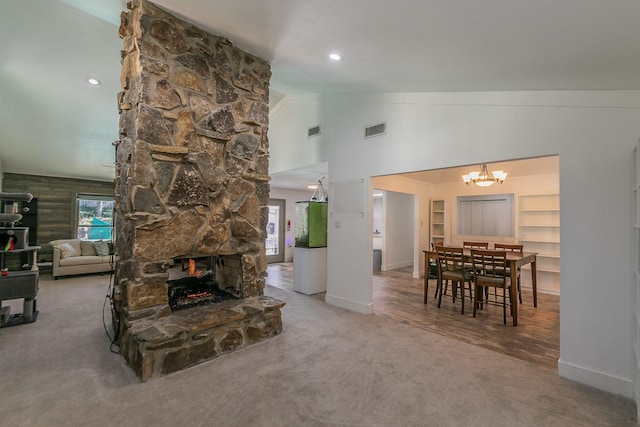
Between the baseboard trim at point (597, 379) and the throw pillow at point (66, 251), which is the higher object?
the throw pillow at point (66, 251)

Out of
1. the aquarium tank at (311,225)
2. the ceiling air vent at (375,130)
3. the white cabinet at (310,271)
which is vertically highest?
the ceiling air vent at (375,130)

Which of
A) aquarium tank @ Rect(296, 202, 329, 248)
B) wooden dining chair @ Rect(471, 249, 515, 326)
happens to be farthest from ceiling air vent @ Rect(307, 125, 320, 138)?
wooden dining chair @ Rect(471, 249, 515, 326)

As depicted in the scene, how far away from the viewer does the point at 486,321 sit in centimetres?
373

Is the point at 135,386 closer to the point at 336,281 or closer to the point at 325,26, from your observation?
the point at 336,281

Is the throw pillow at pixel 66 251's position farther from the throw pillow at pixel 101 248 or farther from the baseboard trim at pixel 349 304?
the baseboard trim at pixel 349 304

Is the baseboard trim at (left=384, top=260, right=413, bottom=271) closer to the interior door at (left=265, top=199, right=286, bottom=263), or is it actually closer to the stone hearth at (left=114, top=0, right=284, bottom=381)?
the interior door at (left=265, top=199, right=286, bottom=263)

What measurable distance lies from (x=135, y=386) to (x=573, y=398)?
3.31 m

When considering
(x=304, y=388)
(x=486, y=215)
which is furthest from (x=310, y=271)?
(x=486, y=215)

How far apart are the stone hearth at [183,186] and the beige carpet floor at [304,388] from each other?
273 mm

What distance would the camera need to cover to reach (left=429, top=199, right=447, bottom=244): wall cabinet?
7.29 metres

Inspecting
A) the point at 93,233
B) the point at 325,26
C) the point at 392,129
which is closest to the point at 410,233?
the point at 392,129

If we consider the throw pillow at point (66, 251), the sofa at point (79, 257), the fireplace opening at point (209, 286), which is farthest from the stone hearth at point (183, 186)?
the throw pillow at point (66, 251)

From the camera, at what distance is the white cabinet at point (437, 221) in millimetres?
7293

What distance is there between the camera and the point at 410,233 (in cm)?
838
